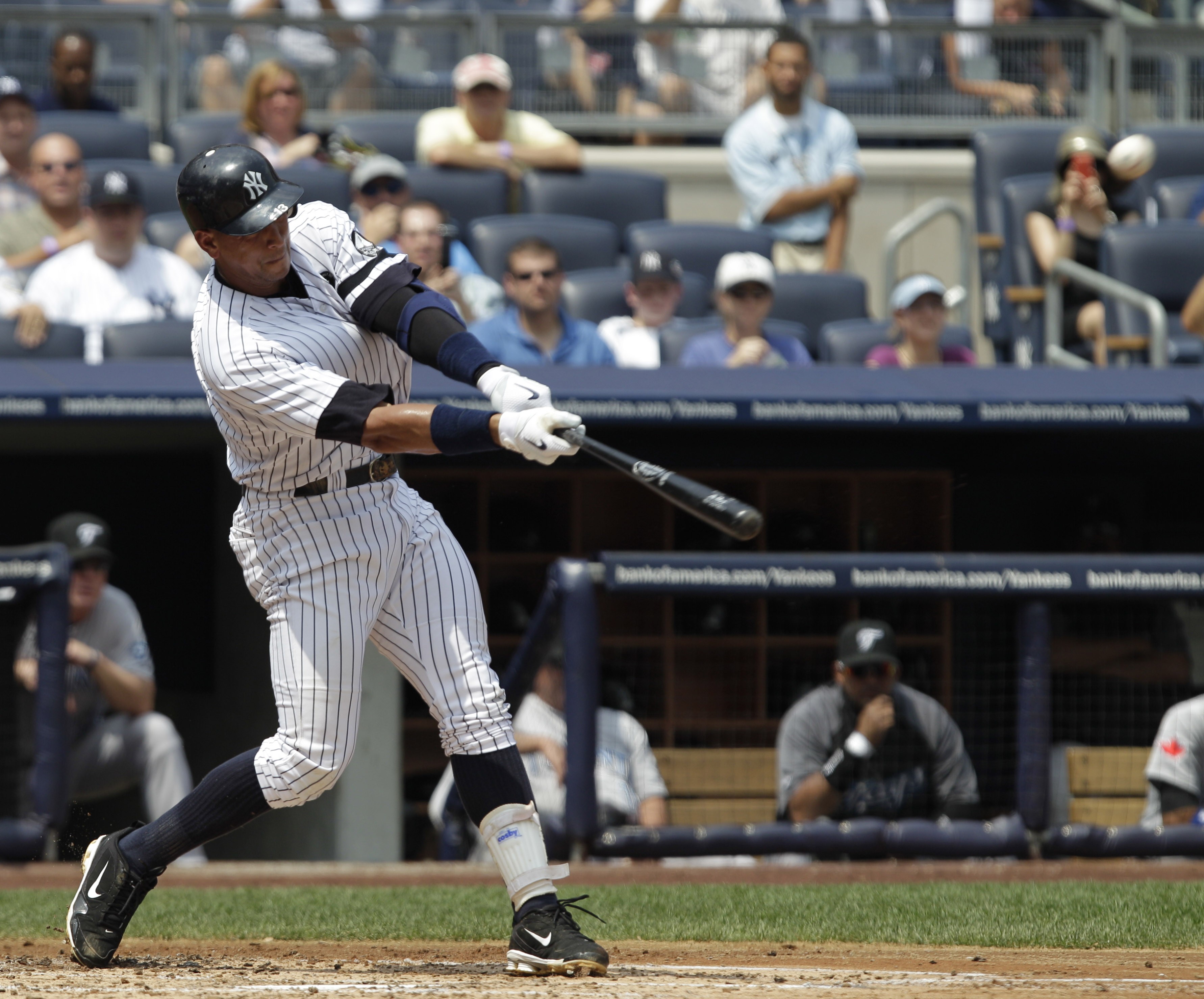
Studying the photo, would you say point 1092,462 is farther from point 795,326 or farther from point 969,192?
point 969,192

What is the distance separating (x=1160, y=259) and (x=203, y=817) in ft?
17.1

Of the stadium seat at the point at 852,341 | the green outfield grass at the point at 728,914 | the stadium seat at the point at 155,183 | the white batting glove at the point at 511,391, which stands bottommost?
the green outfield grass at the point at 728,914

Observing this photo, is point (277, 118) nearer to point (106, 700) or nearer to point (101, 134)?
point (101, 134)

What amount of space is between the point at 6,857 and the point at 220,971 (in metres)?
2.33

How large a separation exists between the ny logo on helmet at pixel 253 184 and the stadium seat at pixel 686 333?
11.2 ft

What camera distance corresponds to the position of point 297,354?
10.4 ft

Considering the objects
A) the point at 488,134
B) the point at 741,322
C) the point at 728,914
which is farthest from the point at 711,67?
the point at 728,914

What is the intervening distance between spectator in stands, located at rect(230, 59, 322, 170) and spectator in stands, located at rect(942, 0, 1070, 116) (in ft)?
11.0

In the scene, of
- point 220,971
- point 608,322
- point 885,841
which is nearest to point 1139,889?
point 885,841

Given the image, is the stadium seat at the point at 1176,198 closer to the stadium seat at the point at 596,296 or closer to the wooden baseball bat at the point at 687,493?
the stadium seat at the point at 596,296

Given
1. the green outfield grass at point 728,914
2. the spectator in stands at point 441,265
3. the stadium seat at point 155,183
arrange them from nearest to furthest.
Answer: the green outfield grass at point 728,914
the spectator in stands at point 441,265
the stadium seat at point 155,183

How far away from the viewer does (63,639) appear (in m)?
5.44

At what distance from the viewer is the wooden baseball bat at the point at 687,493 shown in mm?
3002

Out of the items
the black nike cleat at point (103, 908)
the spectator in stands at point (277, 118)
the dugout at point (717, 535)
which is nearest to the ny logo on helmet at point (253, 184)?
the black nike cleat at point (103, 908)
